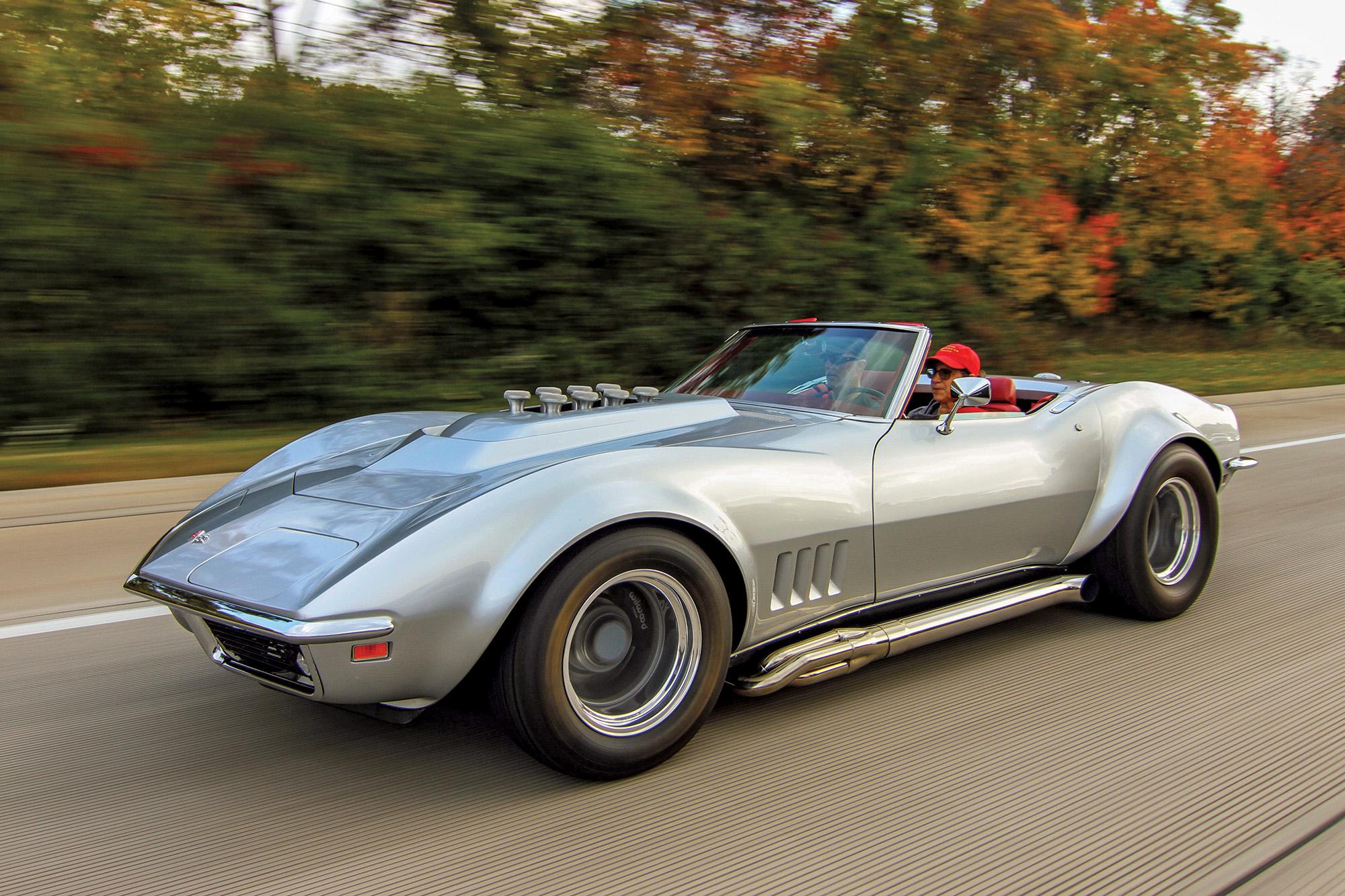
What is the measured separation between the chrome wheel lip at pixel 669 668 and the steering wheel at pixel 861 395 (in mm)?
1185

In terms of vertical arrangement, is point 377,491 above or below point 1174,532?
above

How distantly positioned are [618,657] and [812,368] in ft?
5.05

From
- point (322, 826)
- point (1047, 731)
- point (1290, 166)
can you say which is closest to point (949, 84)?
point (1047, 731)

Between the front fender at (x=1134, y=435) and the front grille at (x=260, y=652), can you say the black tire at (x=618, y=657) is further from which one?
the front fender at (x=1134, y=435)

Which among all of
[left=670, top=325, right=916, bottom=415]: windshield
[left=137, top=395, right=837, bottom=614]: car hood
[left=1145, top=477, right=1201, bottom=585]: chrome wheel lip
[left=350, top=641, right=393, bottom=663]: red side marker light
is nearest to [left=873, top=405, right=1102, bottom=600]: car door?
[left=670, top=325, right=916, bottom=415]: windshield

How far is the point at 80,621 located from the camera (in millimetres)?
4078

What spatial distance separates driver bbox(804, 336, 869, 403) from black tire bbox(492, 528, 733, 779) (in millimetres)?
1152

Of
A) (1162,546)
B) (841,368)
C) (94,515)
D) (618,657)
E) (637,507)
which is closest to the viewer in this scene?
(637,507)

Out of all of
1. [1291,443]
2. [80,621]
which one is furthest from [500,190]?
[1291,443]

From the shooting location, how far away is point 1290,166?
22234 millimetres

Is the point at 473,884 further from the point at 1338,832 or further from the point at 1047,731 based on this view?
the point at 1338,832

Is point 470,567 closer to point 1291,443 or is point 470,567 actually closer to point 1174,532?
point 1174,532

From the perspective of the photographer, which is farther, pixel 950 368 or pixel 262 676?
pixel 950 368

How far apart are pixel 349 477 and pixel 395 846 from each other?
3.73 ft
